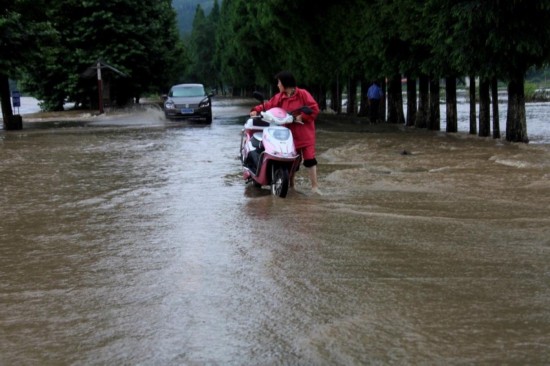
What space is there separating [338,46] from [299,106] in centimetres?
2089

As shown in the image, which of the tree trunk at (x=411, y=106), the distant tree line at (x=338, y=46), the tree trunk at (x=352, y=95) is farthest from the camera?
the tree trunk at (x=352, y=95)

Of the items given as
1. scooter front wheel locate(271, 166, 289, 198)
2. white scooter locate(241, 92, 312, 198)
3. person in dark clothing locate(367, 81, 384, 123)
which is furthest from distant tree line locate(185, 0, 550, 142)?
scooter front wheel locate(271, 166, 289, 198)

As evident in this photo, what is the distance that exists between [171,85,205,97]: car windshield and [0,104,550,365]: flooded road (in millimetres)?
18153

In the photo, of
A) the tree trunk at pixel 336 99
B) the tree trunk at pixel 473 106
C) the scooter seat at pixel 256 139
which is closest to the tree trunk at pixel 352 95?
the tree trunk at pixel 336 99

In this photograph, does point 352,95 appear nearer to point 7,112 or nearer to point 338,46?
point 338,46

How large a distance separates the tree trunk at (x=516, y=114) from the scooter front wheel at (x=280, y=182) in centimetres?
1021

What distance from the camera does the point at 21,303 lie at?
4996mm

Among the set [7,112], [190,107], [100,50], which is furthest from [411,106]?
[100,50]

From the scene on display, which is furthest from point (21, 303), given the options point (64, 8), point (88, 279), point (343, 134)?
point (64, 8)

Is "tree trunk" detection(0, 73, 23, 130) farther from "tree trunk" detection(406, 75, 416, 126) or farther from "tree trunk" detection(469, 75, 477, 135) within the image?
"tree trunk" detection(469, 75, 477, 135)

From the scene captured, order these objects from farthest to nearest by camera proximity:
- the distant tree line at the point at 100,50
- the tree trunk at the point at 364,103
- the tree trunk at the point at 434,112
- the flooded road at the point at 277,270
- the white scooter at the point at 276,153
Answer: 1. the distant tree line at the point at 100,50
2. the tree trunk at the point at 364,103
3. the tree trunk at the point at 434,112
4. the white scooter at the point at 276,153
5. the flooded road at the point at 277,270

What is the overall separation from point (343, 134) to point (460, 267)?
16.9m

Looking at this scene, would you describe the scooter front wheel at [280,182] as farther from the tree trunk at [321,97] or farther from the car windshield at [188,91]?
the tree trunk at [321,97]

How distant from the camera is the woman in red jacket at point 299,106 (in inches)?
382
